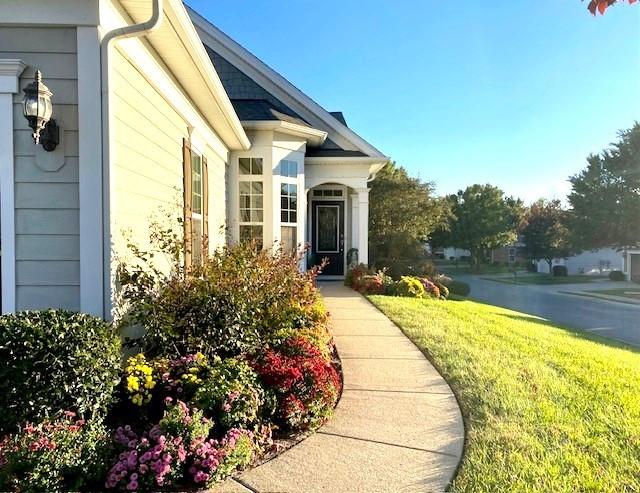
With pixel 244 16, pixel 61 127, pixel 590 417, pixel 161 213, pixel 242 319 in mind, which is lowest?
pixel 590 417

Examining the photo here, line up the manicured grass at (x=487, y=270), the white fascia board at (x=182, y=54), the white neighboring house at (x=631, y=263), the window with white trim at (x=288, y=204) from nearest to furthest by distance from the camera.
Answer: the white fascia board at (x=182, y=54) < the window with white trim at (x=288, y=204) < the white neighboring house at (x=631, y=263) < the manicured grass at (x=487, y=270)

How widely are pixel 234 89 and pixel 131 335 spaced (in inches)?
362

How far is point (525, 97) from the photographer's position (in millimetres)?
11211

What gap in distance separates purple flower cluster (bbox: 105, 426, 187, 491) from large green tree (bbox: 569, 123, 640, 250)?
3360cm

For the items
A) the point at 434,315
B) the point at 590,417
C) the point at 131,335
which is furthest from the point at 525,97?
the point at 131,335

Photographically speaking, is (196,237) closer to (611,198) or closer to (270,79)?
(270,79)

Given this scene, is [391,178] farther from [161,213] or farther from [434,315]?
[161,213]

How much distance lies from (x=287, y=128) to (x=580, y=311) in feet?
43.0

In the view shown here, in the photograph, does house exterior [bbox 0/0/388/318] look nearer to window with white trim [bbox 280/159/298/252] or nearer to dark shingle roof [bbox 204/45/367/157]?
window with white trim [bbox 280/159/298/252]

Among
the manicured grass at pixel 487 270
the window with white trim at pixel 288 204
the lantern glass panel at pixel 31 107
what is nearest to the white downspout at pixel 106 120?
the lantern glass panel at pixel 31 107

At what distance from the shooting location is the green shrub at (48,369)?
2650 millimetres

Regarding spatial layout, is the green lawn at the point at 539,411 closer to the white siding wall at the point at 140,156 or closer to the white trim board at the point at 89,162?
the white trim board at the point at 89,162

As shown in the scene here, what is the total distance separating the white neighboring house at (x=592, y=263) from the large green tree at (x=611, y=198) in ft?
31.5

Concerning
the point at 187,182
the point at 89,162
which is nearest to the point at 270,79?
the point at 187,182
